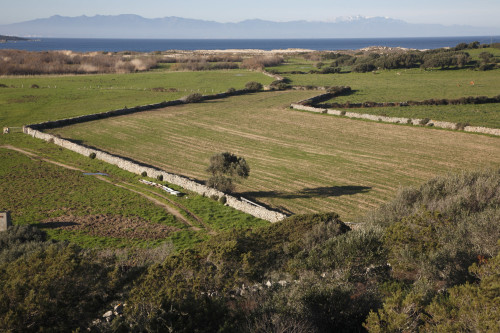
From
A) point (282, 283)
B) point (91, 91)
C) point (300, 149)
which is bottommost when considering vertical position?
point (282, 283)

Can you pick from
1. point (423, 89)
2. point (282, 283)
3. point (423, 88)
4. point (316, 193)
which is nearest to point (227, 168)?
point (316, 193)

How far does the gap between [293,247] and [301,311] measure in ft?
16.6

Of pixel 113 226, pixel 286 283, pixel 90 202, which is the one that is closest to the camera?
pixel 286 283

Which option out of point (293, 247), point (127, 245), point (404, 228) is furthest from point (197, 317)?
point (127, 245)

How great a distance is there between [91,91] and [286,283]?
68.8m

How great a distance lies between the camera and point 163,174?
30422 millimetres

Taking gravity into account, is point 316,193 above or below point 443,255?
below

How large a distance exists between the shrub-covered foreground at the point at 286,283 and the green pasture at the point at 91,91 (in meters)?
42.7

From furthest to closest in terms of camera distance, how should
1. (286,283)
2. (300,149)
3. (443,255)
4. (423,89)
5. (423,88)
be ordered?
1. (423,88)
2. (423,89)
3. (300,149)
4. (443,255)
5. (286,283)

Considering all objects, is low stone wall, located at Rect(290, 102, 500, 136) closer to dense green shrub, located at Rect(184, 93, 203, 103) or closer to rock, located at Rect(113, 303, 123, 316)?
dense green shrub, located at Rect(184, 93, 203, 103)

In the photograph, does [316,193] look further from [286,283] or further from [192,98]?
[192,98]

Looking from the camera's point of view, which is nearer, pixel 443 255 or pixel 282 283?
pixel 282 283

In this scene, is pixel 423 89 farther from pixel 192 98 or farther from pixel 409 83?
pixel 192 98

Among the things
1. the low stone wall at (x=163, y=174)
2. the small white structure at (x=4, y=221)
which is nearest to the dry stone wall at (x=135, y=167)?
the low stone wall at (x=163, y=174)
